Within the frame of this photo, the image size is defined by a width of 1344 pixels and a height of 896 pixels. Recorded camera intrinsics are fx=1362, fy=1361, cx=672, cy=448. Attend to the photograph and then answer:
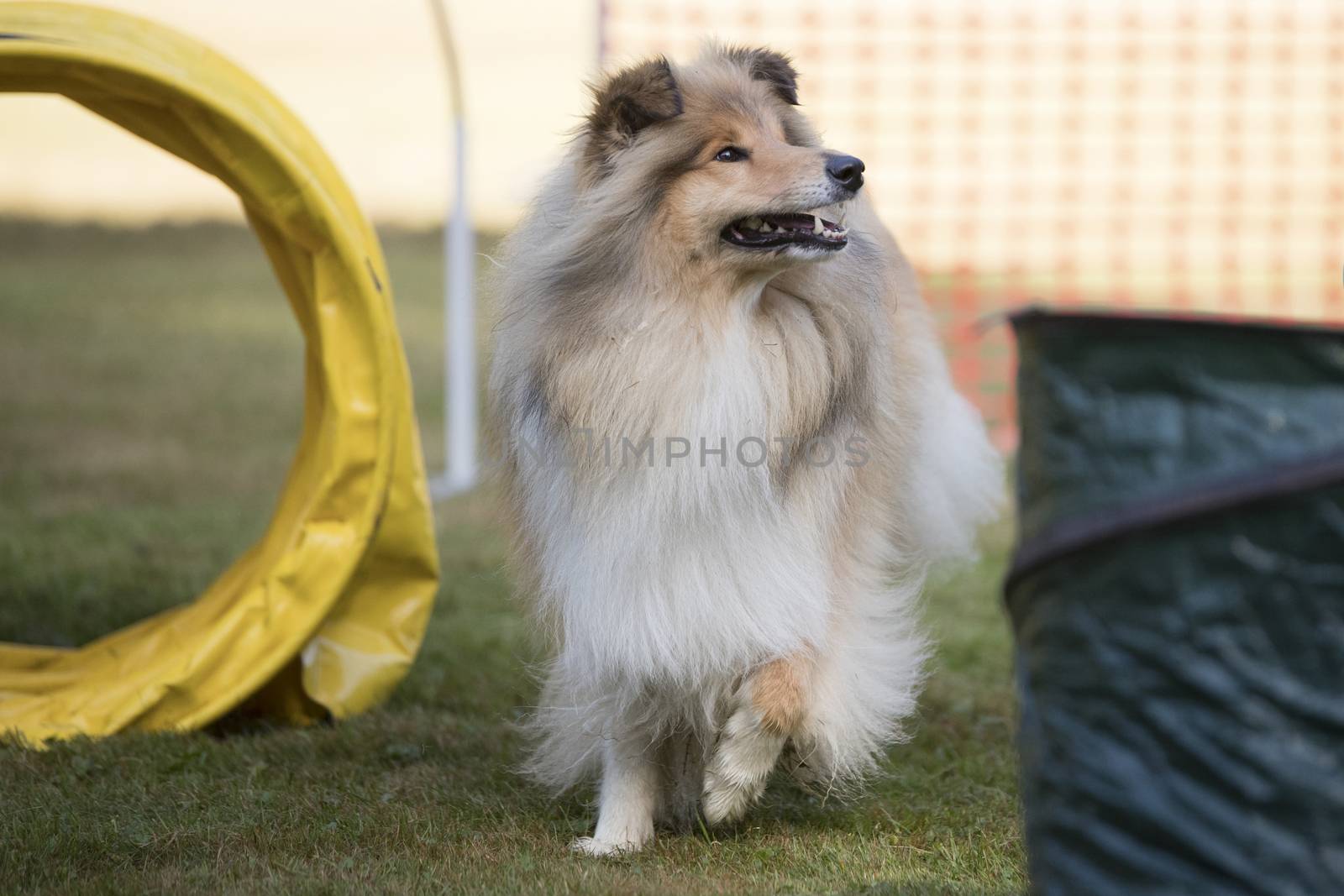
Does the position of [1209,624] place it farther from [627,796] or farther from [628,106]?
[628,106]

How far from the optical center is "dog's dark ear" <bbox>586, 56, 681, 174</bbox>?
125 inches

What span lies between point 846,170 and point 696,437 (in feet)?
2.31

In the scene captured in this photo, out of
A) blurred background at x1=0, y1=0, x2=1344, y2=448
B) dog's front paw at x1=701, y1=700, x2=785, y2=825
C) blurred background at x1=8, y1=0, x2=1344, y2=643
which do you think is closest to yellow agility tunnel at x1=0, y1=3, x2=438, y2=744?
dog's front paw at x1=701, y1=700, x2=785, y2=825

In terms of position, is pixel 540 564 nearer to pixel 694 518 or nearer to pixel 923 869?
pixel 694 518

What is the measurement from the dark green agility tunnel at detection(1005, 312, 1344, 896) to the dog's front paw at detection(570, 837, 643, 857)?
1.38 meters

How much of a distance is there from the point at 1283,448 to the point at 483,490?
2.44 metres

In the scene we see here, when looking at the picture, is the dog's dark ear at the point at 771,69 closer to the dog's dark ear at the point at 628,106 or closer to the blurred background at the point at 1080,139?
the dog's dark ear at the point at 628,106

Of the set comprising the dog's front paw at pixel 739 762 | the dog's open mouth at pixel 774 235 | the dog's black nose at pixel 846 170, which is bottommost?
the dog's front paw at pixel 739 762

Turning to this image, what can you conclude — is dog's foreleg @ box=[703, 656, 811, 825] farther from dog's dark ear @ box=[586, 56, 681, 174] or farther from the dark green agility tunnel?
dog's dark ear @ box=[586, 56, 681, 174]

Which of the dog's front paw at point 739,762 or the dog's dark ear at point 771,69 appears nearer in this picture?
the dog's front paw at point 739,762

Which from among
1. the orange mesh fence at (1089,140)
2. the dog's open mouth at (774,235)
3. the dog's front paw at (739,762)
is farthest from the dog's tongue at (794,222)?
the orange mesh fence at (1089,140)

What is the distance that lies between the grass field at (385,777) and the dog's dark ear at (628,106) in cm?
74

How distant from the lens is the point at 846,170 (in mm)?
3121

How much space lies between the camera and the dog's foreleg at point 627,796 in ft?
10.8
